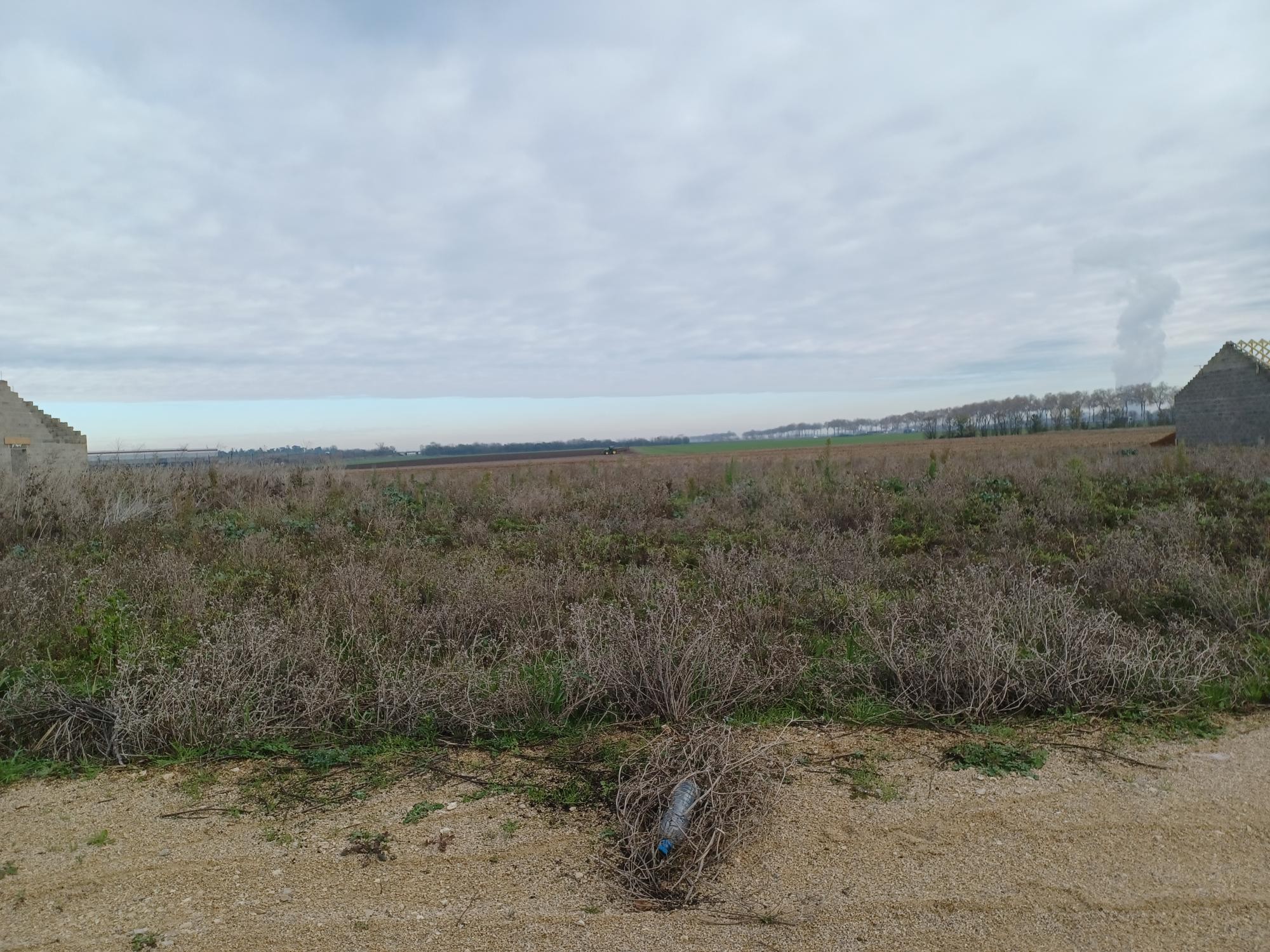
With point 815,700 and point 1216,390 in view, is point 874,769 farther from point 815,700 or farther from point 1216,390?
point 1216,390

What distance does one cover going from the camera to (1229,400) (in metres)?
27.2

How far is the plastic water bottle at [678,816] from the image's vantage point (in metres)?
3.22

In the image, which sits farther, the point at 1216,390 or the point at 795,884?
the point at 1216,390

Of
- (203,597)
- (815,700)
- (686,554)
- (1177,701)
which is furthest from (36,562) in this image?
(1177,701)

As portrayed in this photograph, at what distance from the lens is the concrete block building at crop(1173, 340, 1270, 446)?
2600cm

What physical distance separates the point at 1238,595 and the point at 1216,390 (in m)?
26.7

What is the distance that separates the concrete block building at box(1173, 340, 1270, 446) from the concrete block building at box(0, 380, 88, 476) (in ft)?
116

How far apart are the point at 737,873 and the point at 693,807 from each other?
30cm

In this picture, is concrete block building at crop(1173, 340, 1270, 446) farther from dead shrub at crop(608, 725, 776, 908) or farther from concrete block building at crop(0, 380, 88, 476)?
concrete block building at crop(0, 380, 88, 476)

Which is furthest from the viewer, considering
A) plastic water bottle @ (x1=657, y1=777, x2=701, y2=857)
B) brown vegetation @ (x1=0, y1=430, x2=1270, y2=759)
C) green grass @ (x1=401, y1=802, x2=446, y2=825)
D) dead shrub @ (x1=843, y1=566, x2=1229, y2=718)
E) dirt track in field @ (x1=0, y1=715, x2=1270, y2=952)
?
dead shrub @ (x1=843, y1=566, x2=1229, y2=718)

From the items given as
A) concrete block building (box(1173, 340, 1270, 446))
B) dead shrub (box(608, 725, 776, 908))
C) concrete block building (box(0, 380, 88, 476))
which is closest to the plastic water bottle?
dead shrub (box(608, 725, 776, 908))

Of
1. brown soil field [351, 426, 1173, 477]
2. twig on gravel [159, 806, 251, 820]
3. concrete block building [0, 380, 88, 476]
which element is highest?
concrete block building [0, 380, 88, 476]

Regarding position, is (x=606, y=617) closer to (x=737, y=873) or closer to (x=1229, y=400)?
(x=737, y=873)

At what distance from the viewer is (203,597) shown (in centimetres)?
684
